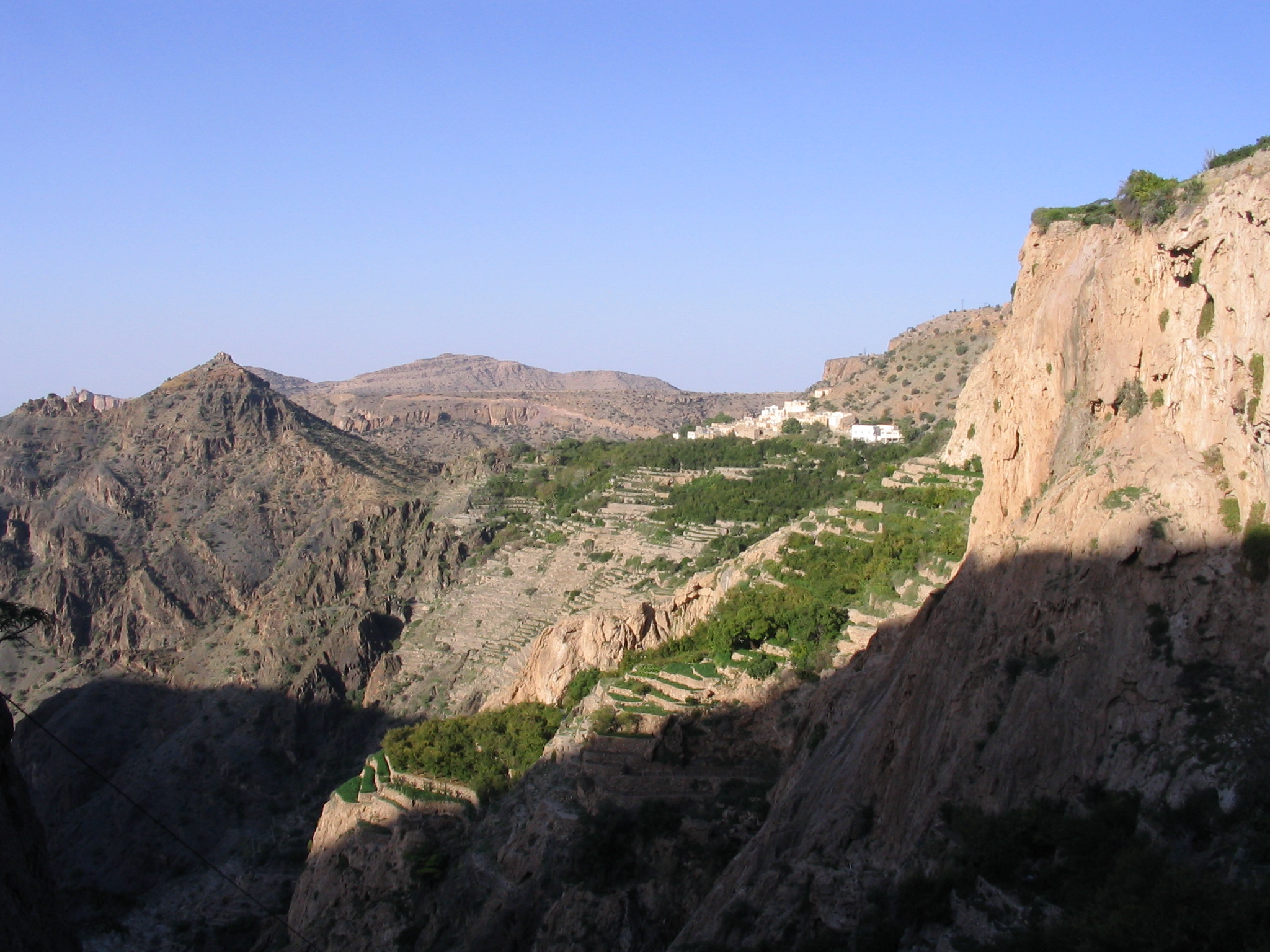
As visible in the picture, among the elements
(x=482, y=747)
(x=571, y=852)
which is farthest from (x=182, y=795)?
(x=571, y=852)

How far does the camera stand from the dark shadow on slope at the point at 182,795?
112 feet

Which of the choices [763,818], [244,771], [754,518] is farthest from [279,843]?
[763,818]

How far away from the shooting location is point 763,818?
18.0 metres

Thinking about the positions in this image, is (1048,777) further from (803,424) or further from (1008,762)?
(803,424)

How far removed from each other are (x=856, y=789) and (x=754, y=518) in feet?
98.8

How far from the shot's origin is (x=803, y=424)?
6706 cm

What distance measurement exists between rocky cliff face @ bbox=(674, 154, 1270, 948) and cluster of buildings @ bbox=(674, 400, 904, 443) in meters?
41.8

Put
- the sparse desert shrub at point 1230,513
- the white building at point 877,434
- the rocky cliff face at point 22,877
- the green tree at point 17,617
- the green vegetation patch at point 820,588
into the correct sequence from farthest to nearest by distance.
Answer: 1. the white building at point 877,434
2. the green vegetation patch at point 820,588
3. the green tree at point 17,617
4. the sparse desert shrub at point 1230,513
5. the rocky cliff face at point 22,877

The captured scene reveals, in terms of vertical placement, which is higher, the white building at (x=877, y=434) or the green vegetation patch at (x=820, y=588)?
Answer: the white building at (x=877, y=434)

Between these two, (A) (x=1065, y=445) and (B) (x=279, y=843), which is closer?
(A) (x=1065, y=445)

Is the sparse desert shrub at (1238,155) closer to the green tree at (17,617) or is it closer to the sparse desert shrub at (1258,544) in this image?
the sparse desert shrub at (1258,544)

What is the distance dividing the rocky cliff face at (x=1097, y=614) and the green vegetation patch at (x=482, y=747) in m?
10.6

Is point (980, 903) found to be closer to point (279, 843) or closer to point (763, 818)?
point (763, 818)

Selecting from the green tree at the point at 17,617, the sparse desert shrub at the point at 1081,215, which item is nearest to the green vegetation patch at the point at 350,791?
the green tree at the point at 17,617
